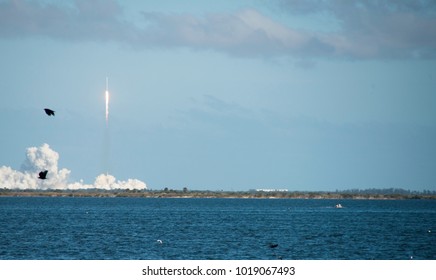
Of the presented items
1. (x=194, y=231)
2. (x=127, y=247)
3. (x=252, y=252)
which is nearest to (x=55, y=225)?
(x=194, y=231)

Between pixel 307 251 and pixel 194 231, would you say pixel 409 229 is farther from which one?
pixel 307 251

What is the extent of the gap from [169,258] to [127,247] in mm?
13225

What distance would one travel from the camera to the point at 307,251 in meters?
101

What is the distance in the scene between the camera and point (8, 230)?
132 meters

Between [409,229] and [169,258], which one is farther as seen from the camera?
[409,229]

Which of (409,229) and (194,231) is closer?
(194,231)
